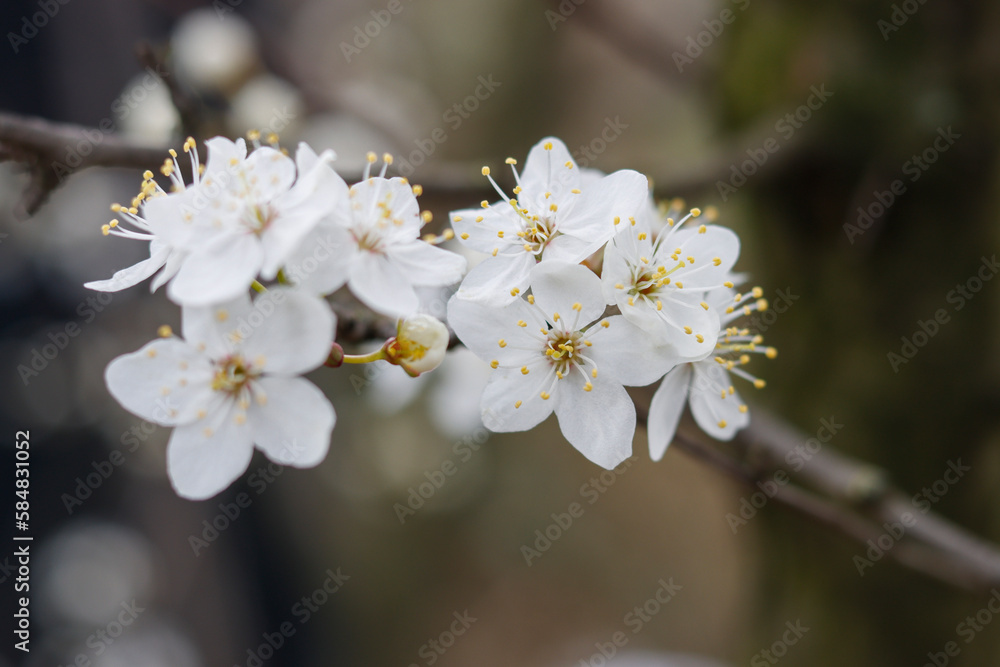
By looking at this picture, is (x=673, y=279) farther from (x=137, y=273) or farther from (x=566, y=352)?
(x=137, y=273)

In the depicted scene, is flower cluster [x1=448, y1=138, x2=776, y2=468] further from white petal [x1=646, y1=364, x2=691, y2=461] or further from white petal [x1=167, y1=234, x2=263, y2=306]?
white petal [x1=167, y1=234, x2=263, y2=306]

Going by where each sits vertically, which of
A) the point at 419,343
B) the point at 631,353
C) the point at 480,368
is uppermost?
the point at 631,353

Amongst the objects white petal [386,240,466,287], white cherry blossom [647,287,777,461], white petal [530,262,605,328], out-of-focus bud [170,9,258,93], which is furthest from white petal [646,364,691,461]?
out-of-focus bud [170,9,258,93]

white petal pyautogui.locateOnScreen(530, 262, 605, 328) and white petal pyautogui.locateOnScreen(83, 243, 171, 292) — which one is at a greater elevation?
white petal pyautogui.locateOnScreen(530, 262, 605, 328)

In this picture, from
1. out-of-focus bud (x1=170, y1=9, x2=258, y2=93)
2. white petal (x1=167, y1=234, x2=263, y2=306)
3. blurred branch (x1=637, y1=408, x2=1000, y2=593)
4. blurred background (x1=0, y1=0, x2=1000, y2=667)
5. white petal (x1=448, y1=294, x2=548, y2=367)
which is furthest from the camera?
out-of-focus bud (x1=170, y1=9, x2=258, y2=93)

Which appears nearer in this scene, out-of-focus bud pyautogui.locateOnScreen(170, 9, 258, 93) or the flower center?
the flower center

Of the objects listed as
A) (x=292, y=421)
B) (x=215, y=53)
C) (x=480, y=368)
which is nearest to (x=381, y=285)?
(x=292, y=421)

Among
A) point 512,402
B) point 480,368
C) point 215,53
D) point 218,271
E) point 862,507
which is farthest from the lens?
point 215,53
